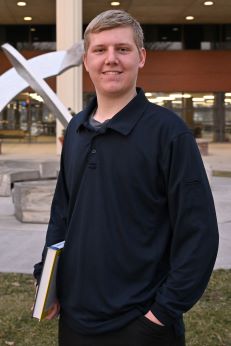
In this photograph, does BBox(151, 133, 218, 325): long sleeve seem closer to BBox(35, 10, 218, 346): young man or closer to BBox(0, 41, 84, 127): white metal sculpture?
BBox(35, 10, 218, 346): young man

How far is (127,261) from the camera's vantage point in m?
1.75

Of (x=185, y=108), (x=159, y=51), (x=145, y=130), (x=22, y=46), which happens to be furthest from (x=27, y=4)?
(x=145, y=130)

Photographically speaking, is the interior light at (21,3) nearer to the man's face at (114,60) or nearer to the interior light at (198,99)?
the interior light at (198,99)

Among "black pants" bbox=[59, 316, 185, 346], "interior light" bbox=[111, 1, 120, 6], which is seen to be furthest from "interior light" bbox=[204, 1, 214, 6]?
"black pants" bbox=[59, 316, 185, 346]

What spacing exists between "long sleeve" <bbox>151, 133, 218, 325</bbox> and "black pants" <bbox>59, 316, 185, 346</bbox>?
6 centimetres

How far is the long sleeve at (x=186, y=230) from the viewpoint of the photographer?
1.67m

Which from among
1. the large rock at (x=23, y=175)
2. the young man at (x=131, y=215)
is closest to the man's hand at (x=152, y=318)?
the young man at (x=131, y=215)

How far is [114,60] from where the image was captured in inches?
69.5

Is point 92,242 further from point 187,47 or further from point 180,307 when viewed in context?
point 187,47

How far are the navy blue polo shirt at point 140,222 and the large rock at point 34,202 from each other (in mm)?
5756

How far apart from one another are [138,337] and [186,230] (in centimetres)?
39

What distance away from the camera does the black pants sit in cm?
172

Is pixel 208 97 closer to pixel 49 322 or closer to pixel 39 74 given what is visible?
pixel 39 74

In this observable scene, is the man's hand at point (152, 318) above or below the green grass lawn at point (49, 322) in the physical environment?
above
